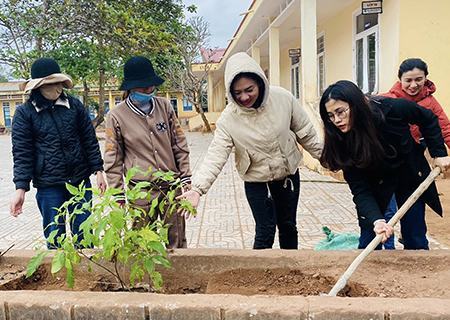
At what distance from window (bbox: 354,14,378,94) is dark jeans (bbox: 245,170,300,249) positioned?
6.03 meters

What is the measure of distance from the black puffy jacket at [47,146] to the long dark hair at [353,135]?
167cm

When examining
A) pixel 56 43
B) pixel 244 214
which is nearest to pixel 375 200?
pixel 244 214

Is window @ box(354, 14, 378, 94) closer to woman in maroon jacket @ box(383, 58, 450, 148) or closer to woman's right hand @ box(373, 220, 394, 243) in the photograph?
woman in maroon jacket @ box(383, 58, 450, 148)

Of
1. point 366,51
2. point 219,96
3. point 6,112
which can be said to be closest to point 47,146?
point 366,51

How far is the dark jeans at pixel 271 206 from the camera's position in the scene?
2959 mm

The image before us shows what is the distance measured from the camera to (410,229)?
294 centimetres

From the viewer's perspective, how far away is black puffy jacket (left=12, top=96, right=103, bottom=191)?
2.99 m

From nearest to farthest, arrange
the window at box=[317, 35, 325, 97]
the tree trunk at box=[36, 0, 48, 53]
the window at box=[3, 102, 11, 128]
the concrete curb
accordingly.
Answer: the concrete curb → the tree trunk at box=[36, 0, 48, 53] → the window at box=[317, 35, 325, 97] → the window at box=[3, 102, 11, 128]

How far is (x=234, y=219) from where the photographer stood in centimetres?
564

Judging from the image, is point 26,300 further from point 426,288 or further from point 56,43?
point 56,43

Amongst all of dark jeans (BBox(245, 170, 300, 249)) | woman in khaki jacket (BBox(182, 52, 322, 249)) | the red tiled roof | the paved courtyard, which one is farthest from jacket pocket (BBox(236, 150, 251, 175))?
the red tiled roof

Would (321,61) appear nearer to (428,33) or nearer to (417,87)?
(428,33)

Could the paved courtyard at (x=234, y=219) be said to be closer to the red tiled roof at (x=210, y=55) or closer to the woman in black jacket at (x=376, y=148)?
the woman in black jacket at (x=376, y=148)

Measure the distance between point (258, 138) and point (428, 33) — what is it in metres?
5.47
